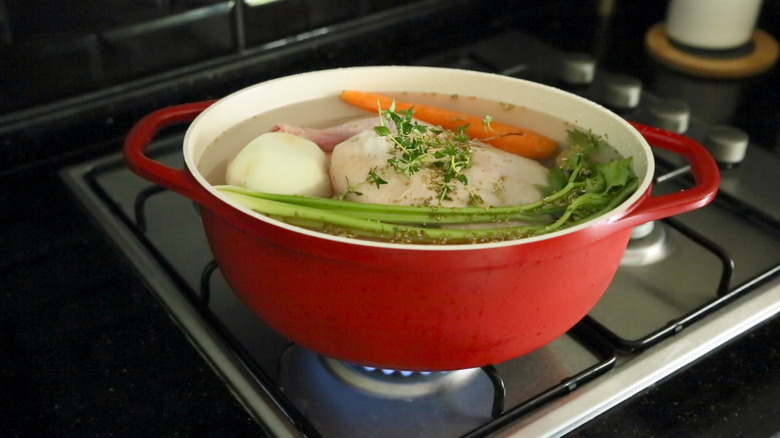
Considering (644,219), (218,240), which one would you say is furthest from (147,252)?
(644,219)

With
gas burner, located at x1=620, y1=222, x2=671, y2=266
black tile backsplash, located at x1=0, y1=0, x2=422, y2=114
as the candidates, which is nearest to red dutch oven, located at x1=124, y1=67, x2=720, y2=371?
gas burner, located at x1=620, y1=222, x2=671, y2=266

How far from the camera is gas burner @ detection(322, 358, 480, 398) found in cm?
76

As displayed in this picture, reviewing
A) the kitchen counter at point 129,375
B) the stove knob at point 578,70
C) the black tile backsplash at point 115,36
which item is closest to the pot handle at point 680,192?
the kitchen counter at point 129,375

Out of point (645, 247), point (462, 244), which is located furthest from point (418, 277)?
point (645, 247)

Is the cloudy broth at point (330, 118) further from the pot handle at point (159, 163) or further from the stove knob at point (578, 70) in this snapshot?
the stove knob at point (578, 70)

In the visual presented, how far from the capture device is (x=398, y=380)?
2.53ft

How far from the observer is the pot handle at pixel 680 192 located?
0.64 meters

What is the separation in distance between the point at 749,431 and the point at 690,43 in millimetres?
797

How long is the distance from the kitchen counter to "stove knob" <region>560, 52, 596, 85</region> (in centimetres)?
50

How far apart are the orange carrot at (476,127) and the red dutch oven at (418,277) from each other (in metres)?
0.10

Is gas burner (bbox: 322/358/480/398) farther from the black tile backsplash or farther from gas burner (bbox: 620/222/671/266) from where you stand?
the black tile backsplash

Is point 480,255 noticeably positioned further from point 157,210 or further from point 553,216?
point 157,210

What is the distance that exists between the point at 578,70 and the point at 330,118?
0.51 metres

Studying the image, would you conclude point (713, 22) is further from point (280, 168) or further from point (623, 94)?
point (280, 168)
